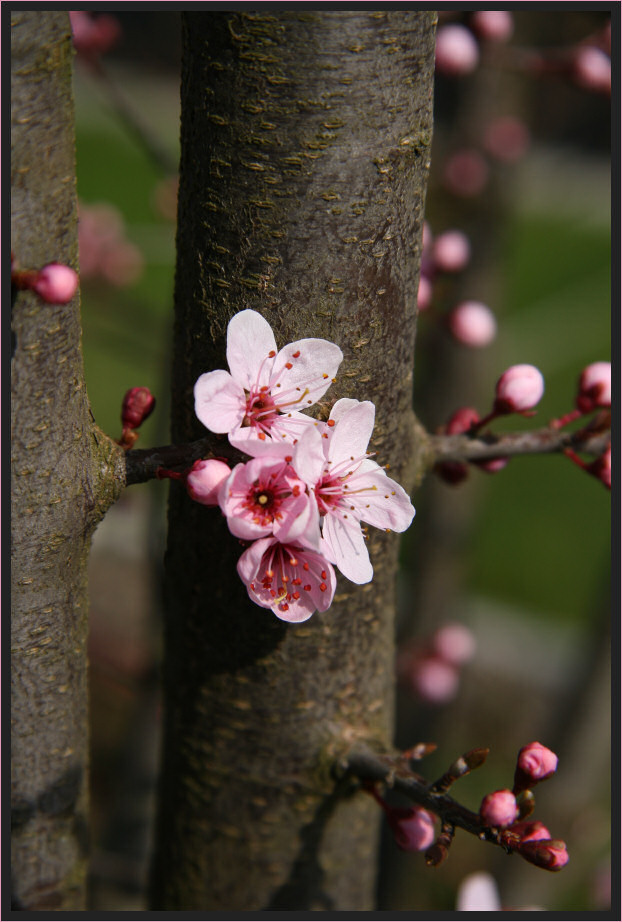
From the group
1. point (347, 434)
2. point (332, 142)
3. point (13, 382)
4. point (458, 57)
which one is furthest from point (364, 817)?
point (458, 57)

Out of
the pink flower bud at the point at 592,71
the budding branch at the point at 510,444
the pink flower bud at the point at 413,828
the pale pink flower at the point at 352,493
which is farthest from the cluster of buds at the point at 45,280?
the pink flower bud at the point at 592,71

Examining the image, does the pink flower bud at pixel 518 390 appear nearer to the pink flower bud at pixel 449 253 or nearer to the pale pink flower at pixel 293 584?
the pink flower bud at pixel 449 253

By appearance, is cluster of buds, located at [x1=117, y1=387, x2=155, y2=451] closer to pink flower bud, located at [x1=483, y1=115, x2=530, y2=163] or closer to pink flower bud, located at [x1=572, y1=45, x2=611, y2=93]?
pink flower bud, located at [x1=572, y1=45, x2=611, y2=93]

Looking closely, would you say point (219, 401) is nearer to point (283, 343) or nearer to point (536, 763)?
point (283, 343)

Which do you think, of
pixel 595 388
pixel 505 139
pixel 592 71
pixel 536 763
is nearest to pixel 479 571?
pixel 505 139

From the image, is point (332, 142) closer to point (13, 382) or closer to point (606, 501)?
point (13, 382)

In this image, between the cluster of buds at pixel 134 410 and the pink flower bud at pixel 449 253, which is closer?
the cluster of buds at pixel 134 410

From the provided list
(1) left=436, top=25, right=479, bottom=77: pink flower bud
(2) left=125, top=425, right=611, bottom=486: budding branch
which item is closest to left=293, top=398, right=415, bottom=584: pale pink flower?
(2) left=125, top=425, right=611, bottom=486: budding branch

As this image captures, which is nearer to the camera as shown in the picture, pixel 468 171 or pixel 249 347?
pixel 249 347
